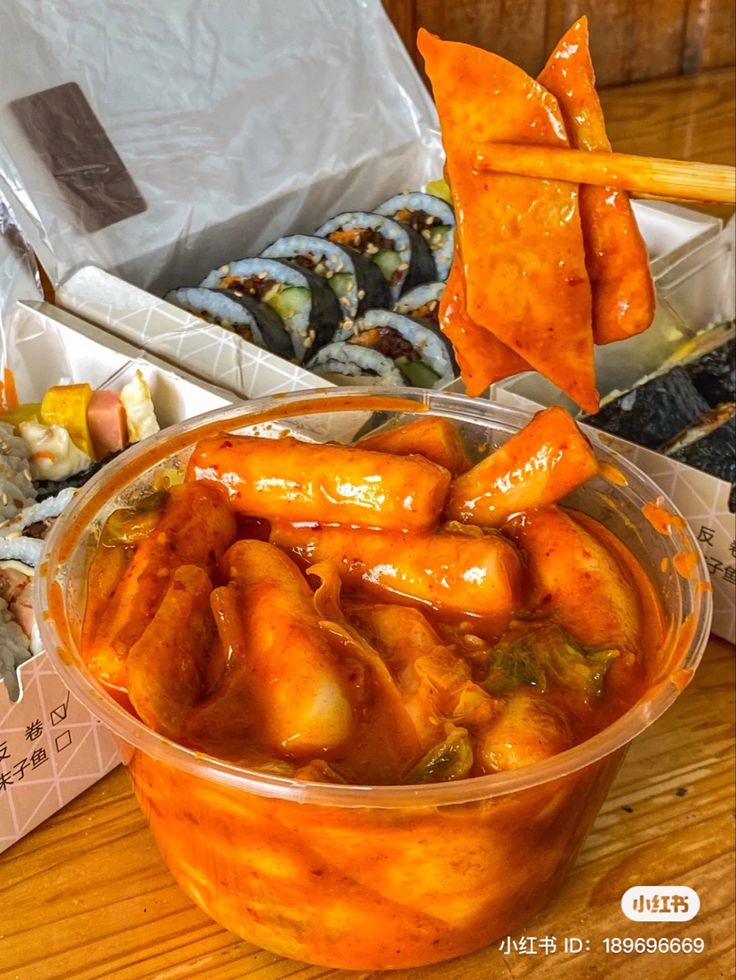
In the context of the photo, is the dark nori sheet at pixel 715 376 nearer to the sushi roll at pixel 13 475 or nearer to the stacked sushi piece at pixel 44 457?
the stacked sushi piece at pixel 44 457

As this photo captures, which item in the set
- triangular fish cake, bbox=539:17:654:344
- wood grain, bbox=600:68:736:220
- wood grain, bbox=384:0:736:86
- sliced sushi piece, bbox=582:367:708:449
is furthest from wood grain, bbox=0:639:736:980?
wood grain, bbox=384:0:736:86

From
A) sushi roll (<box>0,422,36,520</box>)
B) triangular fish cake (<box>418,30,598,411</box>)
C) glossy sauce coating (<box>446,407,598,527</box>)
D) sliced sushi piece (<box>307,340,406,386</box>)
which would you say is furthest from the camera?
sliced sushi piece (<box>307,340,406,386</box>)

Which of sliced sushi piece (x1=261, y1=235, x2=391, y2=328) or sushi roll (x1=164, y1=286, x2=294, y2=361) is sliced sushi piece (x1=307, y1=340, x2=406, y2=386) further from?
sliced sushi piece (x1=261, y1=235, x2=391, y2=328)

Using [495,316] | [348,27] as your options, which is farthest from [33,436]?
[348,27]

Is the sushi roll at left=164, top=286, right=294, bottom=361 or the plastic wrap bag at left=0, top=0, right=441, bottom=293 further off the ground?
the plastic wrap bag at left=0, top=0, right=441, bottom=293

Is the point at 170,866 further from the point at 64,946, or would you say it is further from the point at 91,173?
the point at 91,173

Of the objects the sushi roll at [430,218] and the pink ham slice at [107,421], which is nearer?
the pink ham slice at [107,421]

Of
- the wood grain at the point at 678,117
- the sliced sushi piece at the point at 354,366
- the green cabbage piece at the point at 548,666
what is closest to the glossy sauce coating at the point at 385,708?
the green cabbage piece at the point at 548,666

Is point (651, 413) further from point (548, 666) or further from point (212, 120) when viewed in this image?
point (212, 120)
